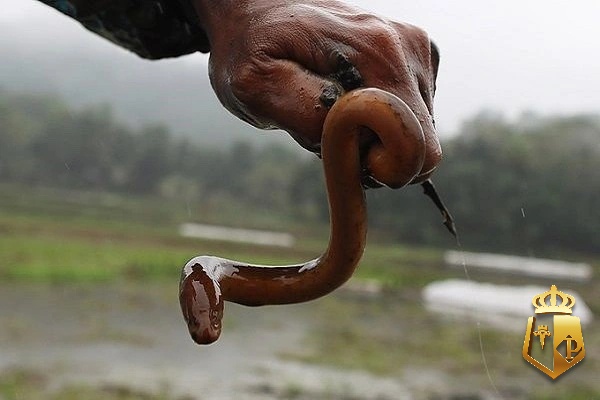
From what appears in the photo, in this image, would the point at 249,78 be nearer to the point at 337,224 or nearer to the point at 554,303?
the point at 337,224

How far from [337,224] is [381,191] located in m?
2.51

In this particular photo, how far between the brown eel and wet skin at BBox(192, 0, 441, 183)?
0.02m

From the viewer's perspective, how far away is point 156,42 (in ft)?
1.91

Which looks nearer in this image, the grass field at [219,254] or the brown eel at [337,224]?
the brown eel at [337,224]

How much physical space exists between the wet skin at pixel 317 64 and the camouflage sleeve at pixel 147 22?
4.9 inches

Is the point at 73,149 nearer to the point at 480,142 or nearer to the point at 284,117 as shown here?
the point at 480,142

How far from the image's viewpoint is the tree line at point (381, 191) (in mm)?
16750

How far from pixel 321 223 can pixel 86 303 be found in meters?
14.7

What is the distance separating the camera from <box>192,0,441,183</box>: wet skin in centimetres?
38

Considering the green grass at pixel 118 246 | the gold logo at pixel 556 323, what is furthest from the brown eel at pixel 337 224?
the green grass at pixel 118 246

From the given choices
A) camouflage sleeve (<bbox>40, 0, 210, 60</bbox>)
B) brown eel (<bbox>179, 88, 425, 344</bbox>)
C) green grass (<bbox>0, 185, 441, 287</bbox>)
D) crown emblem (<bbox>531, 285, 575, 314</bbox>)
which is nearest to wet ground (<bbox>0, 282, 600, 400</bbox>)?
green grass (<bbox>0, 185, 441, 287</bbox>)

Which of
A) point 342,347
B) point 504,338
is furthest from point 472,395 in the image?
point 504,338

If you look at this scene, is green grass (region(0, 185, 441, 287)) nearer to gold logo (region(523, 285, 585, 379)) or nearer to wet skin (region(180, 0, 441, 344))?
gold logo (region(523, 285, 585, 379))

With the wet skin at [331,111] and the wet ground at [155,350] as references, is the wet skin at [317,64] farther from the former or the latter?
the wet ground at [155,350]
